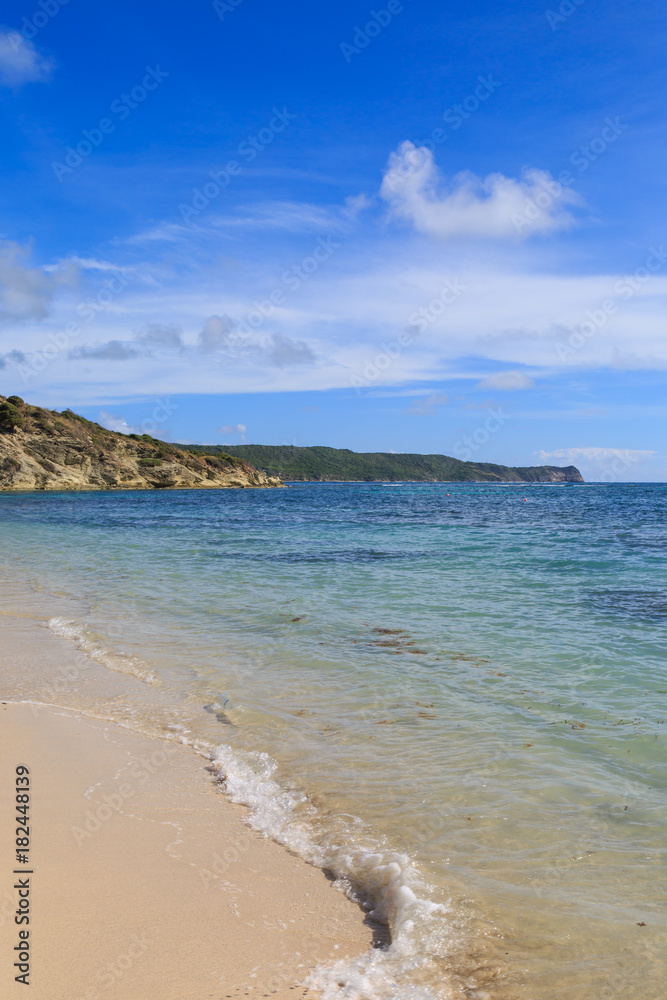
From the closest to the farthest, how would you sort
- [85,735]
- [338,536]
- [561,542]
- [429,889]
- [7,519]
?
[429,889]
[85,735]
[561,542]
[338,536]
[7,519]

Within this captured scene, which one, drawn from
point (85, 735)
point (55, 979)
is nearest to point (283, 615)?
point (85, 735)

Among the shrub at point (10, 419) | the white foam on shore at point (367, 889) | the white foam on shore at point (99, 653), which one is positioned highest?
the shrub at point (10, 419)

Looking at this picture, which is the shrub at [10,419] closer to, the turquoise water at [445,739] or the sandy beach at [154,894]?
the turquoise water at [445,739]

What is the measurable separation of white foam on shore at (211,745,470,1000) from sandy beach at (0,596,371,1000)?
0.35 feet

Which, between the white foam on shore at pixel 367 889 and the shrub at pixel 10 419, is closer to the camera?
the white foam on shore at pixel 367 889

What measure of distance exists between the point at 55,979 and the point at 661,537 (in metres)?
26.0

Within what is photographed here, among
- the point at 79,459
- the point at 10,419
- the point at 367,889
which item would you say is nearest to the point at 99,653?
the point at 367,889

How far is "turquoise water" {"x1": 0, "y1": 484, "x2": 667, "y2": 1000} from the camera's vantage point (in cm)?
308

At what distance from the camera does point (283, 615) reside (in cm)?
1084

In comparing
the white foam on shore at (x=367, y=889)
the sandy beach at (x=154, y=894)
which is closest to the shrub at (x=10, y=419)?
the sandy beach at (x=154, y=894)

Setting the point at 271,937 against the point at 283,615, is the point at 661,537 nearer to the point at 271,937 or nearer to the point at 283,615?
the point at 283,615

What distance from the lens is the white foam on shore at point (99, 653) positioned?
25.2ft

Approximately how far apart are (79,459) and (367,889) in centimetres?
8714

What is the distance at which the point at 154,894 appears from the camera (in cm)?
318
